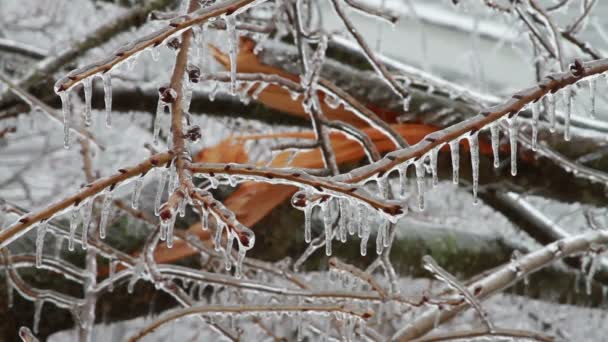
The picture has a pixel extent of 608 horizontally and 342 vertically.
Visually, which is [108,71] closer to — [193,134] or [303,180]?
[193,134]

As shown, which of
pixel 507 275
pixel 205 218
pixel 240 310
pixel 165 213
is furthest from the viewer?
pixel 507 275

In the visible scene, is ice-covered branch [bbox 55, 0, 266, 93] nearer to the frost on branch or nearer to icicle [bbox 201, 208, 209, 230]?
the frost on branch

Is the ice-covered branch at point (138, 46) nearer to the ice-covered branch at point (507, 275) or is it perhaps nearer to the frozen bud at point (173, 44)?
the frozen bud at point (173, 44)

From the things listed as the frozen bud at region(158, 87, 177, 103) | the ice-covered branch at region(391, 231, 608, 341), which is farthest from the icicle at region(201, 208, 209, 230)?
the ice-covered branch at region(391, 231, 608, 341)

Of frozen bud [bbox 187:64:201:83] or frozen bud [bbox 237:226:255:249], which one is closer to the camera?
frozen bud [bbox 237:226:255:249]

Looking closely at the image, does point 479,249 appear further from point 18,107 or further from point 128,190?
point 18,107

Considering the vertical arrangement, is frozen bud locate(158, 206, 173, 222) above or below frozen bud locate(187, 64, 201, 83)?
below

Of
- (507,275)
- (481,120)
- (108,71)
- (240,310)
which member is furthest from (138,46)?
(507,275)

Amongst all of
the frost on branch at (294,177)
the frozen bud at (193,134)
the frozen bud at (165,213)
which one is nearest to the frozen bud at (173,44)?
the frost on branch at (294,177)

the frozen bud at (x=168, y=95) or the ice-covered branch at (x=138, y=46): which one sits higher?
the ice-covered branch at (x=138, y=46)

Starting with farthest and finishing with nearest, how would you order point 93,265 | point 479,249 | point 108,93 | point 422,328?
point 479,249, point 93,265, point 422,328, point 108,93

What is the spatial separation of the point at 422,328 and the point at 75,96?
5.27ft

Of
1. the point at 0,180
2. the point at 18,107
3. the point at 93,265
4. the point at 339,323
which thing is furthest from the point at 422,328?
the point at 0,180

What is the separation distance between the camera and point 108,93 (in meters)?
0.86
